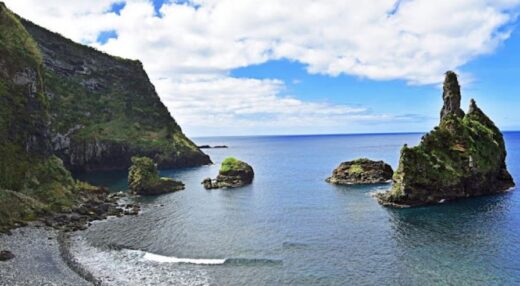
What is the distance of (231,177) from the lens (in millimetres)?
121562

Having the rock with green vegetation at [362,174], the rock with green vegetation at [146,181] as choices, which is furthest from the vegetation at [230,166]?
the rock with green vegetation at [362,174]

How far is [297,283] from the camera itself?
4562 cm

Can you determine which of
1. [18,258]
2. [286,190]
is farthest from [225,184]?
[18,258]

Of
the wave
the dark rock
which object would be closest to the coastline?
the dark rock

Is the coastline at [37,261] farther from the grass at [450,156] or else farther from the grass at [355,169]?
the grass at [355,169]

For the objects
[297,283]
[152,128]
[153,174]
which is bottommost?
[297,283]

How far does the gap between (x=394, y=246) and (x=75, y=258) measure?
42401mm

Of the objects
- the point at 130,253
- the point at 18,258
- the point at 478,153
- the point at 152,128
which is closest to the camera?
the point at 18,258

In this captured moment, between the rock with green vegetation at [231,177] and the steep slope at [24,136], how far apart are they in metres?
39.7

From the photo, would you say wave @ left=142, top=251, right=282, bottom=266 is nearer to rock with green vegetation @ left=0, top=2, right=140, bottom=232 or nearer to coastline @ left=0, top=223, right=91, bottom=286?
coastline @ left=0, top=223, right=91, bottom=286

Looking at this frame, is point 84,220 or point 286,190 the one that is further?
point 286,190

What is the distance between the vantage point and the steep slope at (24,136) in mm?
74875

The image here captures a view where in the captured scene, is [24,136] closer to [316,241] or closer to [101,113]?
[316,241]

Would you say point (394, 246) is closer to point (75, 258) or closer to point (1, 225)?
point (75, 258)
